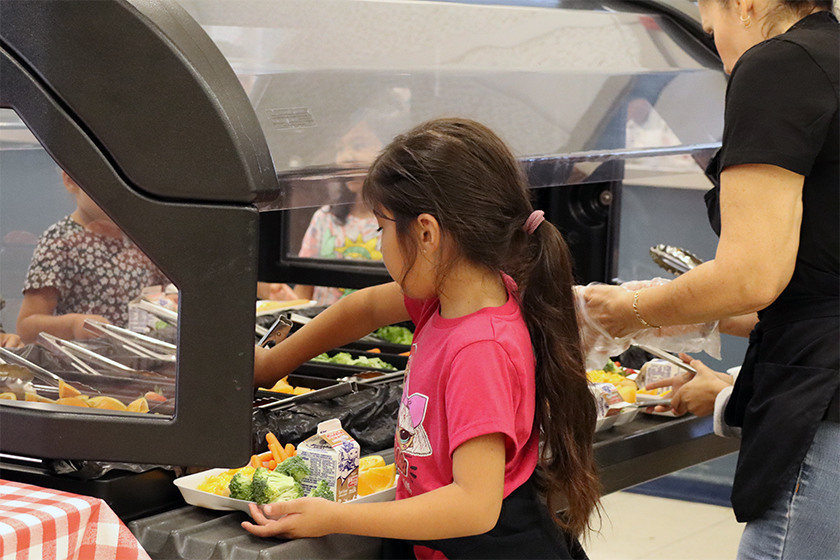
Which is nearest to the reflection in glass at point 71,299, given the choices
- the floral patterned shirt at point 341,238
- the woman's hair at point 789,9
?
the woman's hair at point 789,9

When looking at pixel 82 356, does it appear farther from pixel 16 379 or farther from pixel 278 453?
pixel 278 453

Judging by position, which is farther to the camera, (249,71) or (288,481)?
(249,71)

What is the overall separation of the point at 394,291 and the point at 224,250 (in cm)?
A: 59

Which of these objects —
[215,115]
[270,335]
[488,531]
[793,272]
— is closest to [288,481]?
[488,531]

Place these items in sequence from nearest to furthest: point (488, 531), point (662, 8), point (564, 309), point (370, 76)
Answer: point (488, 531), point (564, 309), point (370, 76), point (662, 8)

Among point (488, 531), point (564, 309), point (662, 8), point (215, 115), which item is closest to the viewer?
point (215, 115)

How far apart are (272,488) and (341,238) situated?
6.66ft

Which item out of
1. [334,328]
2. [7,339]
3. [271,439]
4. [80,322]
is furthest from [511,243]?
[7,339]

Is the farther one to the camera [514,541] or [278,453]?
[278,453]

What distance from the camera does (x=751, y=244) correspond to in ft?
4.96

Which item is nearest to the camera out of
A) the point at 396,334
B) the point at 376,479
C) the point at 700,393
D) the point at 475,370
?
the point at 475,370

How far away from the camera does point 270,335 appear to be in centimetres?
196

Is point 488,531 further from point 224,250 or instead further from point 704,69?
point 704,69

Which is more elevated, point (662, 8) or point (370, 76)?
point (662, 8)
